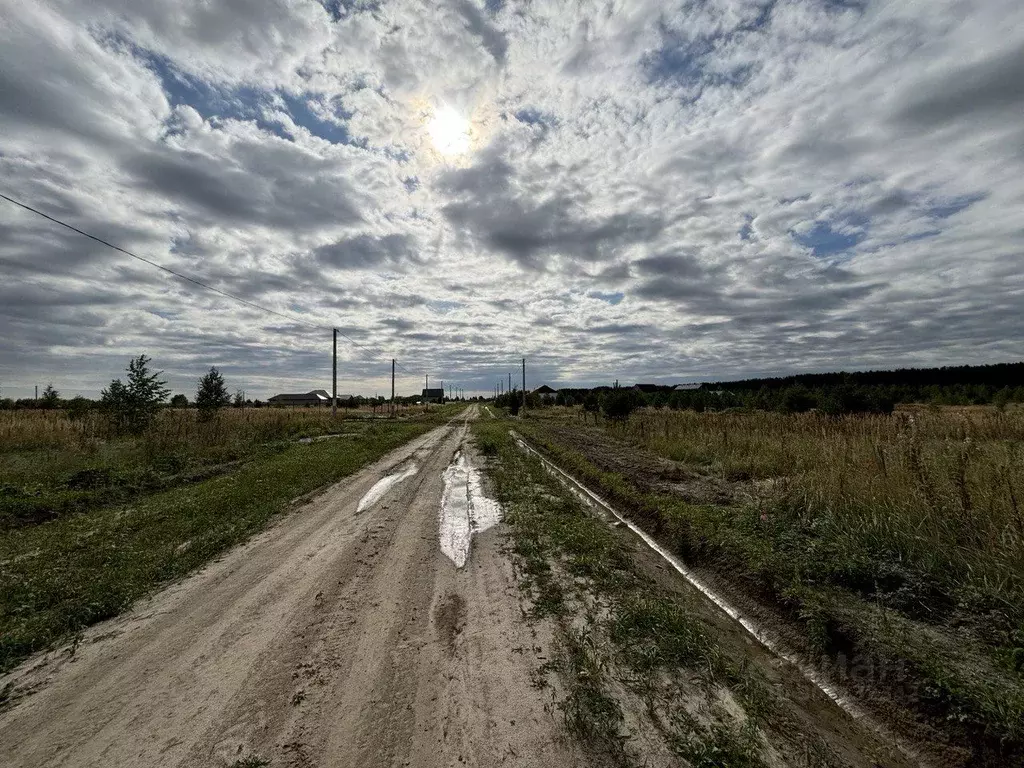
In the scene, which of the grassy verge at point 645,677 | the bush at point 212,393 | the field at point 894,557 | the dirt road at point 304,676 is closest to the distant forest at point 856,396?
the field at point 894,557

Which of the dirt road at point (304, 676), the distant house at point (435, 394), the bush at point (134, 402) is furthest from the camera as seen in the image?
the distant house at point (435, 394)

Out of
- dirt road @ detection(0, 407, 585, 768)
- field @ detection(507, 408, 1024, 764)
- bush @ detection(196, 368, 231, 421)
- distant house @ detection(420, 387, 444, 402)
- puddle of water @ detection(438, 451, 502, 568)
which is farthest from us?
distant house @ detection(420, 387, 444, 402)

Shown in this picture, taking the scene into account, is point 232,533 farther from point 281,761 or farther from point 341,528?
point 281,761

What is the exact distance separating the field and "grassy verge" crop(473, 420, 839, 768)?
2.82 ft

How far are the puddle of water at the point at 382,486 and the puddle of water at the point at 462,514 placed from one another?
112 centimetres

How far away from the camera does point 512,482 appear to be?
10.5 meters

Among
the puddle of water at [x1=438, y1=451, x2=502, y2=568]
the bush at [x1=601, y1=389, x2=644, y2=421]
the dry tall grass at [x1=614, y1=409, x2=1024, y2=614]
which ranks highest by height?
the bush at [x1=601, y1=389, x2=644, y2=421]

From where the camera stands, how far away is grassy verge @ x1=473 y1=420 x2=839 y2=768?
8.55ft

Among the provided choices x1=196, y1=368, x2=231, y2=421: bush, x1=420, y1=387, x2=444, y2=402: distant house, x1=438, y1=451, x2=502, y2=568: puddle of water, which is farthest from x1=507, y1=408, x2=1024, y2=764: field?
x1=420, y1=387, x2=444, y2=402: distant house

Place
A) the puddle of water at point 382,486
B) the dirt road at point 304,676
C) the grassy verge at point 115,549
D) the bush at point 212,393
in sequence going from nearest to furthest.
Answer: the dirt road at point 304,676
the grassy verge at point 115,549
the puddle of water at point 382,486
the bush at point 212,393

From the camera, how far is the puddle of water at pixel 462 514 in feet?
20.4

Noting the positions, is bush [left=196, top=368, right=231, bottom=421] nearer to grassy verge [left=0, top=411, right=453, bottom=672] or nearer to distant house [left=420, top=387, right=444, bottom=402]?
grassy verge [left=0, top=411, right=453, bottom=672]

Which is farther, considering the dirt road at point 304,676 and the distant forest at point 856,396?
the distant forest at point 856,396

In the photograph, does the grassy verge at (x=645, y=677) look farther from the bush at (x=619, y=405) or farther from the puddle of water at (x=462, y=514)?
the bush at (x=619, y=405)
